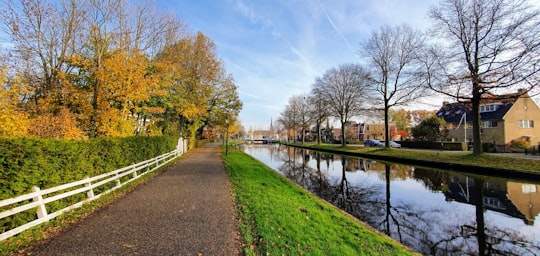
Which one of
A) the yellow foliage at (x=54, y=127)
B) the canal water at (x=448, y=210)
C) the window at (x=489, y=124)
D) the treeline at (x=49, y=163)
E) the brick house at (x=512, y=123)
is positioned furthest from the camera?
the window at (x=489, y=124)

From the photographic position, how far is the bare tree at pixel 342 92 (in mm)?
31359

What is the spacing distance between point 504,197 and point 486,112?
33668mm

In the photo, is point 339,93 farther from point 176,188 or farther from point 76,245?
point 76,245

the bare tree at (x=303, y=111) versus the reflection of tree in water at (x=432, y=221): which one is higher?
the bare tree at (x=303, y=111)

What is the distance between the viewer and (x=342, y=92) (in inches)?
1319

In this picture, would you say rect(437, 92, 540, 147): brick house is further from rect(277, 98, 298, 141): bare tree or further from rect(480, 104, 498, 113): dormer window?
rect(277, 98, 298, 141): bare tree

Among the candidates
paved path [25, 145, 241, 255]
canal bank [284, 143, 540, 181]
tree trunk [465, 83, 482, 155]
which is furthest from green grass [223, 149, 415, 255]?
tree trunk [465, 83, 482, 155]

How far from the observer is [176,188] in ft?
29.5

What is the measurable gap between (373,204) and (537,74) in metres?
13.1

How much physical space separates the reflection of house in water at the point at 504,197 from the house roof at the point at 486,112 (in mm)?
7034

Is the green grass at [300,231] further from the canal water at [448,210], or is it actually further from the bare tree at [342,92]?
the bare tree at [342,92]

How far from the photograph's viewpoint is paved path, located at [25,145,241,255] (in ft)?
13.4

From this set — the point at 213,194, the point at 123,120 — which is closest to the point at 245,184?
the point at 213,194

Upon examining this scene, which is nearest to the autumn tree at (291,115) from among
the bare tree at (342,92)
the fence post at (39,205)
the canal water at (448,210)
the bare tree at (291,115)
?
the bare tree at (291,115)
